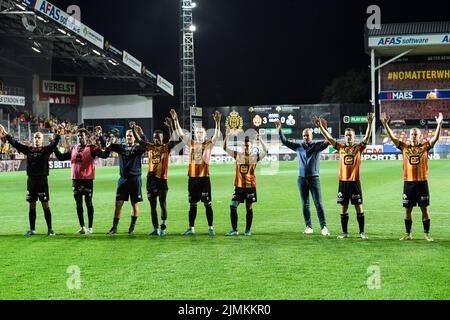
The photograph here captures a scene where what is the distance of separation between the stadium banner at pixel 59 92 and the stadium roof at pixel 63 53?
2.97ft

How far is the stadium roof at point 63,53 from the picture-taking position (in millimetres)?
37125

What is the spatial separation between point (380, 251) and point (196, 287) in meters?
3.74

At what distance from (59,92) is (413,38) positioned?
33.4 metres

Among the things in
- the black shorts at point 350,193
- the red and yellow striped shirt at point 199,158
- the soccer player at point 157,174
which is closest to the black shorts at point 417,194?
the black shorts at point 350,193

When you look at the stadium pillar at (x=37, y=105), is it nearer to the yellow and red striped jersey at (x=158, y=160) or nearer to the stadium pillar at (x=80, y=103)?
the stadium pillar at (x=80, y=103)

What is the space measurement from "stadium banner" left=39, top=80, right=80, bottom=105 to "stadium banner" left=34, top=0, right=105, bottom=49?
11.9m

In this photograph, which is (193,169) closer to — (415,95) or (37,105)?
(37,105)

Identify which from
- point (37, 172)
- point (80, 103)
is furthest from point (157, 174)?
point (80, 103)

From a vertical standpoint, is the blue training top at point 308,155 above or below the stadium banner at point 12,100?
below

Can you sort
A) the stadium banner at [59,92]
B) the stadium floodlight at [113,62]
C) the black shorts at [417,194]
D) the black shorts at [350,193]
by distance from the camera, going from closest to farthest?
the black shorts at [417,194] < the black shorts at [350,193] < the stadium floodlight at [113,62] < the stadium banner at [59,92]

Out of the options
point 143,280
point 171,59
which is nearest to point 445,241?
point 143,280

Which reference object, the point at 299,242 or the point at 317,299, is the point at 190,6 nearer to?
the point at 299,242

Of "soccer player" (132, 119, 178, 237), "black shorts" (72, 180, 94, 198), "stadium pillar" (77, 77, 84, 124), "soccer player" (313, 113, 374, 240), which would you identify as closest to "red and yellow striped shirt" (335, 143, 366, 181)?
"soccer player" (313, 113, 374, 240)

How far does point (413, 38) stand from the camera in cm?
5862
